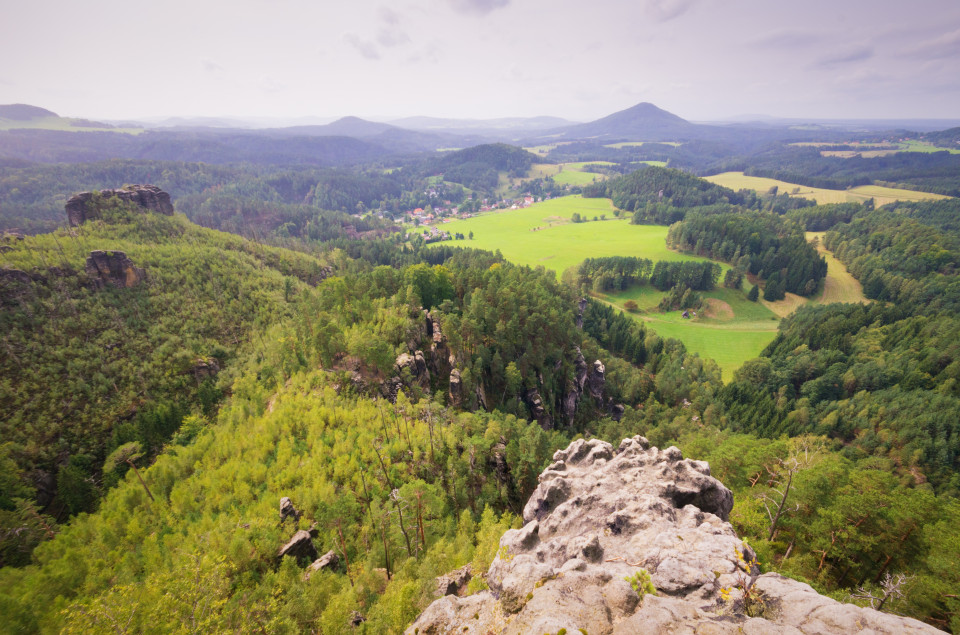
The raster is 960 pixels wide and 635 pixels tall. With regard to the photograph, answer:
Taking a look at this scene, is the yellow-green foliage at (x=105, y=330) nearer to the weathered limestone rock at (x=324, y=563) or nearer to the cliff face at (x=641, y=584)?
the weathered limestone rock at (x=324, y=563)

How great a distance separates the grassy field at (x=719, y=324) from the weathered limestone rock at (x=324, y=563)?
125794 millimetres

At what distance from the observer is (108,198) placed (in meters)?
125

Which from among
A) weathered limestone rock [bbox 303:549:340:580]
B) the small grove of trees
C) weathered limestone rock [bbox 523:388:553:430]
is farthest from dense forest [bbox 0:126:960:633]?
the small grove of trees

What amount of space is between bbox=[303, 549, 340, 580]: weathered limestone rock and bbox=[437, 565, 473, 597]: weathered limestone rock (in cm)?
1110

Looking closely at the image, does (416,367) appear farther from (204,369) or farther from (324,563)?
(204,369)

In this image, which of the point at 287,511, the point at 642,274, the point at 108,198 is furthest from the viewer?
the point at 642,274

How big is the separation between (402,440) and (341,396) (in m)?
15.1

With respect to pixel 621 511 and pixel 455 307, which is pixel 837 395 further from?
pixel 621 511

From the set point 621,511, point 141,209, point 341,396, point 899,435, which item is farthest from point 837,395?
point 141,209

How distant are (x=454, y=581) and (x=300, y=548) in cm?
1601

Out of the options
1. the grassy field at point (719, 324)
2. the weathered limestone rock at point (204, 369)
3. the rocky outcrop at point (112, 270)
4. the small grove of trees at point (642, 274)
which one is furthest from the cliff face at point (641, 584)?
the small grove of trees at point (642, 274)

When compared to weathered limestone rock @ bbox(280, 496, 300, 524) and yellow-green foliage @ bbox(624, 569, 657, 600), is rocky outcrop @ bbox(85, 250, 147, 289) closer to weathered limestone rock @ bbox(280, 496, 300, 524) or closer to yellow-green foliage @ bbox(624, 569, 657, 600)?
weathered limestone rock @ bbox(280, 496, 300, 524)

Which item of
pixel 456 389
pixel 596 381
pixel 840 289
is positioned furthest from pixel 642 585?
pixel 840 289

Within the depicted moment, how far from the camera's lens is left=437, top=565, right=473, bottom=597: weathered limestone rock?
26.9 meters
